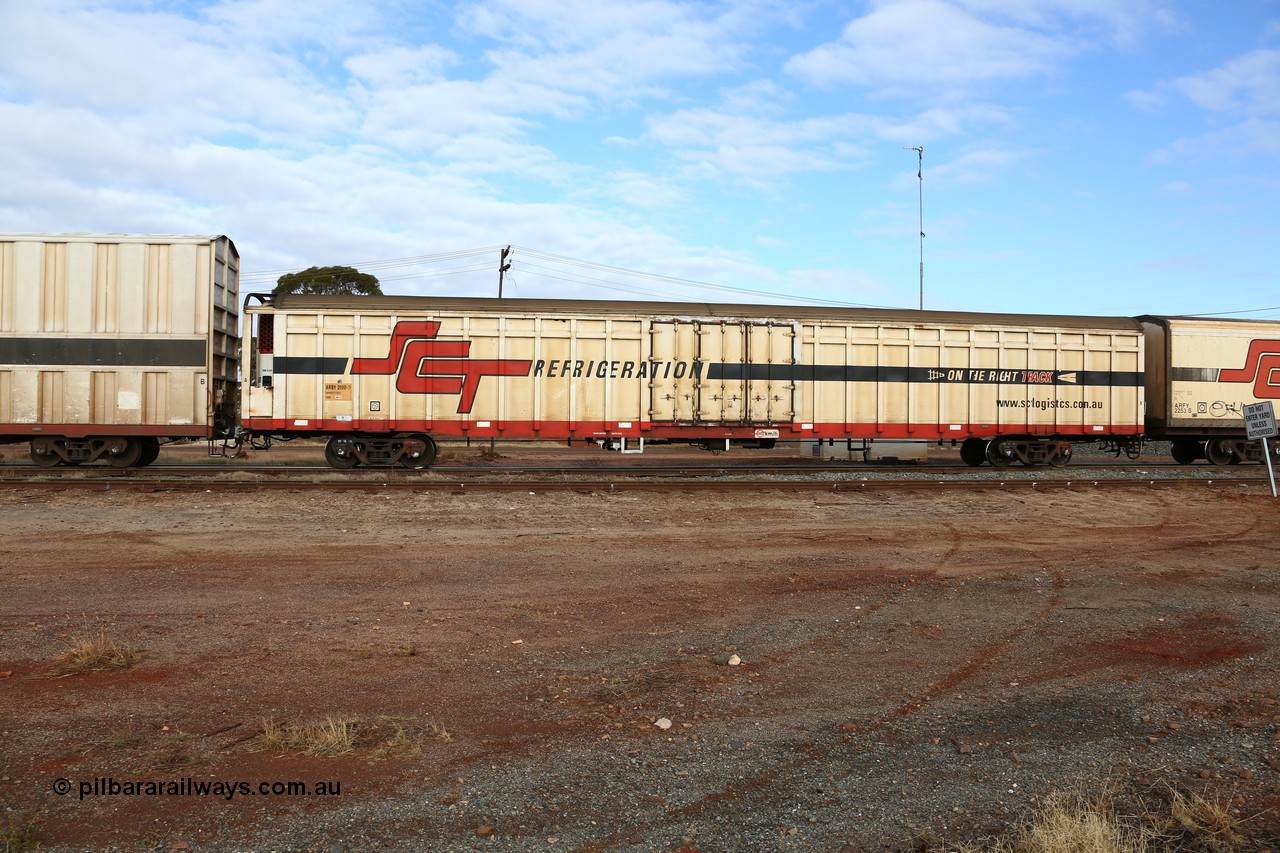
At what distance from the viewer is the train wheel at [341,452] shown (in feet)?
54.5

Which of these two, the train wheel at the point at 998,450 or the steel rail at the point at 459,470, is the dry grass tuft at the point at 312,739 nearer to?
the steel rail at the point at 459,470

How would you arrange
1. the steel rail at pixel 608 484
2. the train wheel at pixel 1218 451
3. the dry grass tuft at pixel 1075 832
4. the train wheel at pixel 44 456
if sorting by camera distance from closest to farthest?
1. the dry grass tuft at pixel 1075 832
2. the steel rail at pixel 608 484
3. the train wheel at pixel 44 456
4. the train wheel at pixel 1218 451

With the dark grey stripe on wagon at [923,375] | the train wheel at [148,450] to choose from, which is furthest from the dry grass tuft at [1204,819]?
the train wheel at [148,450]

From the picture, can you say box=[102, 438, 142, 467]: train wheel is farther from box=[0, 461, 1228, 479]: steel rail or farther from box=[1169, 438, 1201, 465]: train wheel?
box=[1169, 438, 1201, 465]: train wheel

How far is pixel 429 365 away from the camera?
53.8 feet

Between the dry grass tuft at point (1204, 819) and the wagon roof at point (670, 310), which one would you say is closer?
the dry grass tuft at point (1204, 819)

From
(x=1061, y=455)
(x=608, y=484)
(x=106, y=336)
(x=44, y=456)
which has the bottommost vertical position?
(x=608, y=484)

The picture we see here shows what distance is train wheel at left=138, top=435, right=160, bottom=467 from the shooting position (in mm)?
16359

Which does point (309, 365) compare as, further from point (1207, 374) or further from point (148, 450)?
point (1207, 374)

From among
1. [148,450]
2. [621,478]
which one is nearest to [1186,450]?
[621,478]

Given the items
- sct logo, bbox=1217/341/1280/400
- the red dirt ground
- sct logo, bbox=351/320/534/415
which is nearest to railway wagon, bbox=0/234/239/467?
sct logo, bbox=351/320/534/415

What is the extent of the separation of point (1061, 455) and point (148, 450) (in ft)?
68.2

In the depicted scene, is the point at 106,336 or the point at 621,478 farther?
the point at 621,478

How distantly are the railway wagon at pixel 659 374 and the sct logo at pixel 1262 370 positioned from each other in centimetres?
313
